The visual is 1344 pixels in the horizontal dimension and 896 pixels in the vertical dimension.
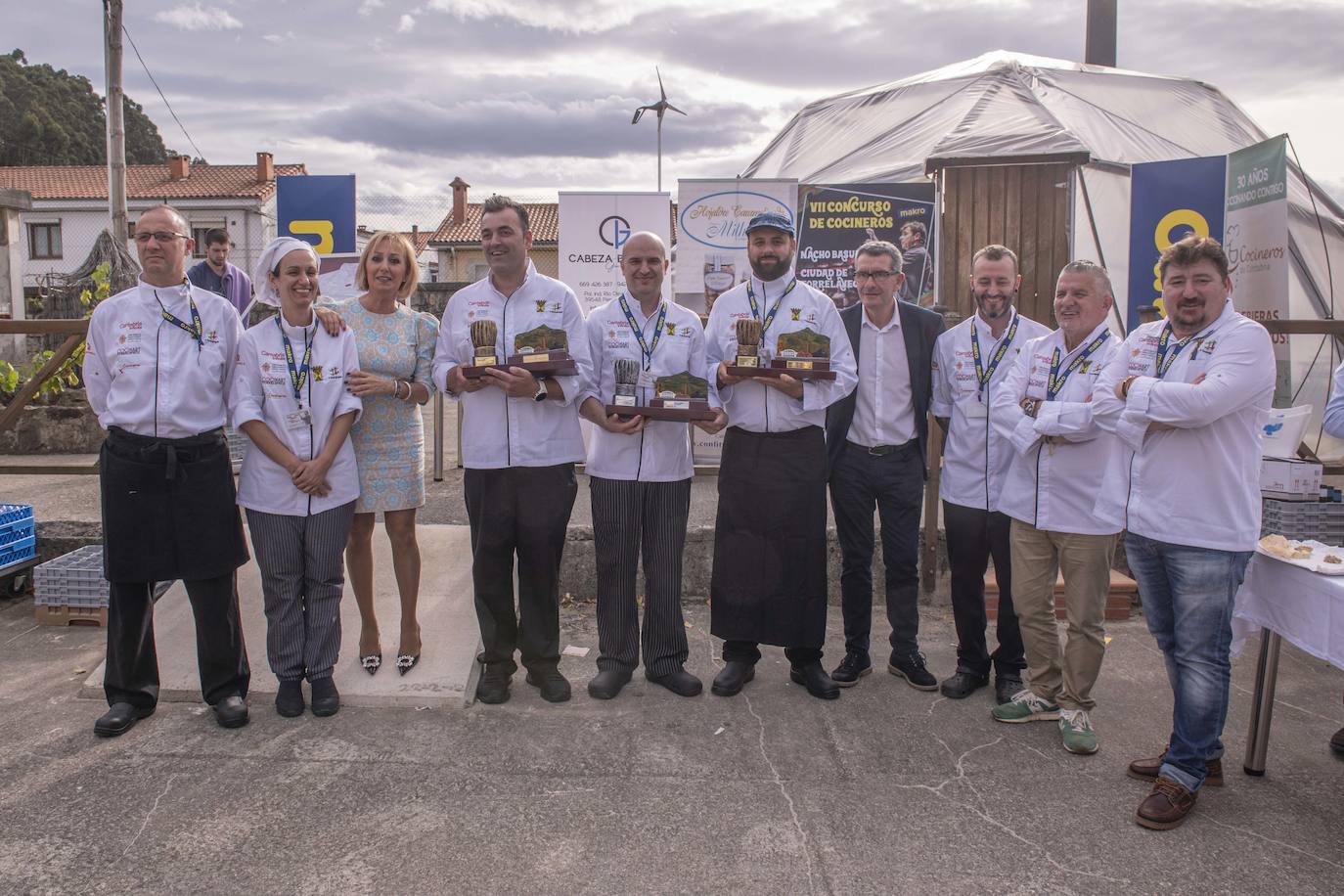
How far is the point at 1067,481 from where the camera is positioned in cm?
372

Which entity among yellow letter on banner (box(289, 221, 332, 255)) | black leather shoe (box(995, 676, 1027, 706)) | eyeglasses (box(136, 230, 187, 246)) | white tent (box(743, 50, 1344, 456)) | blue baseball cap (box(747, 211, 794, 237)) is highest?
white tent (box(743, 50, 1344, 456))

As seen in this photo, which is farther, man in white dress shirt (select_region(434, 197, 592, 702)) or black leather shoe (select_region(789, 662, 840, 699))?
black leather shoe (select_region(789, 662, 840, 699))

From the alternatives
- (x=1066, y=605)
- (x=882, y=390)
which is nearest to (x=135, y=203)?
(x=882, y=390)

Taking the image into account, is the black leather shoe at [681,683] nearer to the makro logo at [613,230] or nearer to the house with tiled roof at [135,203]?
the makro logo at [613,230]

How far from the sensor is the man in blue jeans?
3.03 metres

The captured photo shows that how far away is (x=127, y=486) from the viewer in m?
3.72

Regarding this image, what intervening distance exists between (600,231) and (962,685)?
461 cm

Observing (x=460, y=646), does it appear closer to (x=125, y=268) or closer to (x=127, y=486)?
(x=127, y=486)

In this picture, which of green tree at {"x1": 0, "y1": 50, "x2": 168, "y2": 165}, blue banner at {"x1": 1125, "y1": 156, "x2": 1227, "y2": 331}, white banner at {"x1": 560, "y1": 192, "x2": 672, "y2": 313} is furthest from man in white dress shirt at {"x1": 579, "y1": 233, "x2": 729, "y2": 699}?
green tree at {"x1": 0, "y1": 50, "x2": 168, "y2": 165}

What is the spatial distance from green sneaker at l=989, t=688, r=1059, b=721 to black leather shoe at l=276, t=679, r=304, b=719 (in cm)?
300

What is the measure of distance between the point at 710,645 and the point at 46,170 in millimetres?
44171

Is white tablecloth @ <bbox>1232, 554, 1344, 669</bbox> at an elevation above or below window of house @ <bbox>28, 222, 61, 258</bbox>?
below

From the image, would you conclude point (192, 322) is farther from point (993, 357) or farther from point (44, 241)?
point (44, 241)

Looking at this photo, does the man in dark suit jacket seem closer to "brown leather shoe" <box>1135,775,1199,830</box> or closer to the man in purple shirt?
"brown leather shoe" <box>1135,775,1199,830</box>
